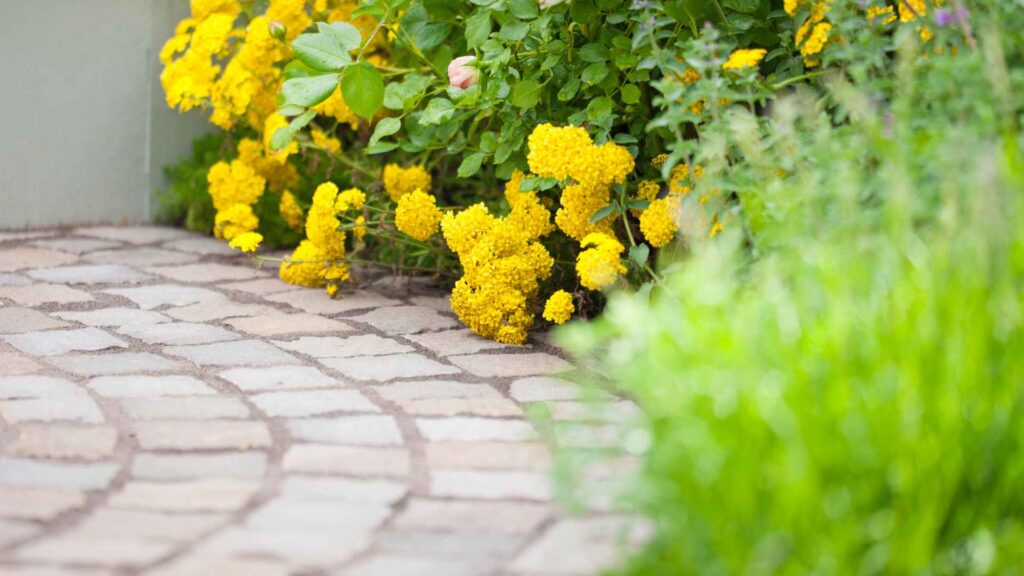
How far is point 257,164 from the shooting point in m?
4.59

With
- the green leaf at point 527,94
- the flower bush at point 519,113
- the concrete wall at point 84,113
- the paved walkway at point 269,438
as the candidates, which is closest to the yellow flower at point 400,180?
the flower bush at point 519,113

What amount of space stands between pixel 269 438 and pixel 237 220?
196 centimetres

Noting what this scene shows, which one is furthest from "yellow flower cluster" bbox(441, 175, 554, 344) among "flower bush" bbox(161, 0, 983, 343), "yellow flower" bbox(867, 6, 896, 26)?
"yellow flower" bbox(867, 6, 896, 26)

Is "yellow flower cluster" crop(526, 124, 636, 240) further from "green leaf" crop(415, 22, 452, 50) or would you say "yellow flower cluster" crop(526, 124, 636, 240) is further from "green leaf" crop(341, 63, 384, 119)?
"green leaf" crop(415, 22, 452, 50)

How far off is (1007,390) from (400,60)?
285 centimetres

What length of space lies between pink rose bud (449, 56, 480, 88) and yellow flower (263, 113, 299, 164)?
769mm

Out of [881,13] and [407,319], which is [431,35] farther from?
[881,13]

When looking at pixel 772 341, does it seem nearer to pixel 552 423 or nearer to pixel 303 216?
pixel 552 423

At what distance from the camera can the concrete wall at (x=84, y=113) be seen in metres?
4.71

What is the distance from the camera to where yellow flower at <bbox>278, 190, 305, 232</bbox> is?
448 centimetres

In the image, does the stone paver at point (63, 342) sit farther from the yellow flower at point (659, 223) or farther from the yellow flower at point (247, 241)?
the yellow flower at point (659, 223)

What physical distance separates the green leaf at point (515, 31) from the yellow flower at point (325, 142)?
3.38 feet

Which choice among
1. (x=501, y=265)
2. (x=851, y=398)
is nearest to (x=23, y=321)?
(x=501, y=265)

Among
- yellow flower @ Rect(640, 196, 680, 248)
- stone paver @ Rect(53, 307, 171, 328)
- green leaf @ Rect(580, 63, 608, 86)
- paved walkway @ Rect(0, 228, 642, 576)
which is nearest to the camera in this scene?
paved walkway @ Rect(0, 228, 642, 576)
